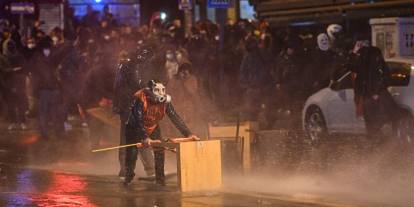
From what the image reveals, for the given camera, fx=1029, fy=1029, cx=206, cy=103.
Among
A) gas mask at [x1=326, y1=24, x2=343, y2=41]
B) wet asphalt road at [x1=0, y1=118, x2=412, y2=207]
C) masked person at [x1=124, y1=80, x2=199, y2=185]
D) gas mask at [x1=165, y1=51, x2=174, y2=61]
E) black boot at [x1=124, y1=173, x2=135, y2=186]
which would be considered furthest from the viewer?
gas mask at [x1=326, y1=24, x2=343, y2=41]

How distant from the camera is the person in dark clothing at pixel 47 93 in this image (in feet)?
63.7

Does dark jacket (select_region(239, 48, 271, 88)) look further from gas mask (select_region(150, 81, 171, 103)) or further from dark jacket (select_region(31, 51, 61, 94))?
gas mask (select_region(150, 81, 171, 103))

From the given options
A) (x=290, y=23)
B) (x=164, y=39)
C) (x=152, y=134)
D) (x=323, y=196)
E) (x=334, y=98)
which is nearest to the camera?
(x=323, y=196)

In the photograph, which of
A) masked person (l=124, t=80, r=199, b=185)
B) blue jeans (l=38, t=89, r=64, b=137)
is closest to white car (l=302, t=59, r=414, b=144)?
masked person (l=124, t=80, r=199, b=185)

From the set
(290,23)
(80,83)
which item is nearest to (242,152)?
(80,83)

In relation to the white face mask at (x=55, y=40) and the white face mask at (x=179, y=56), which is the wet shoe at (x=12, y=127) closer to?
the white face mask at (x=55, y=40)

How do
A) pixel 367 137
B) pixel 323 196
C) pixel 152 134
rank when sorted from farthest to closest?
pixel 367 137, pixel 152 134, pixel 323 196

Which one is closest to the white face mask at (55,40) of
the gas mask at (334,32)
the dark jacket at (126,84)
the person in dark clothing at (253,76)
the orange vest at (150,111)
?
the person in dark clothing at (253,76)

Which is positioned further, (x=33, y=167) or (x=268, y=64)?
(x=268, y=64)

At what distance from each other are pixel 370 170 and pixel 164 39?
9.92 meters

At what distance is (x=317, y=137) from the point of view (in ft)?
52.5

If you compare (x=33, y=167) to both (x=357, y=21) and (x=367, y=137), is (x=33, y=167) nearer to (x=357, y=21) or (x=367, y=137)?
(x=367, y=137)

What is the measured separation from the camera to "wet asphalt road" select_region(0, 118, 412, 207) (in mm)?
11555

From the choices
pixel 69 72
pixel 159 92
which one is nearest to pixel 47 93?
pixel 69 72
